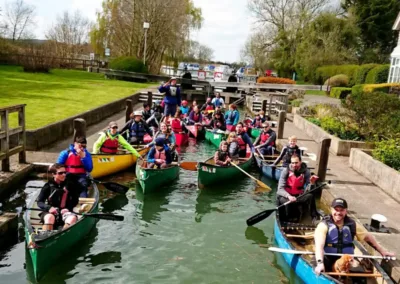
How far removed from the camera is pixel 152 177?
35.8 ft

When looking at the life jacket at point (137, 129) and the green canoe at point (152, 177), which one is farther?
the life jacket at point (137, 129)

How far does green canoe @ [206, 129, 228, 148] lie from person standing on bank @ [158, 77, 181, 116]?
1.90 meters

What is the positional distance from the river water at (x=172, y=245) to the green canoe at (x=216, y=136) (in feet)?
21.0

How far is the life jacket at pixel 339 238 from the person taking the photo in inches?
251

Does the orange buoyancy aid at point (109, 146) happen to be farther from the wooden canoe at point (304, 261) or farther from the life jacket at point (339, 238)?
the life jacket at point (339, 238)

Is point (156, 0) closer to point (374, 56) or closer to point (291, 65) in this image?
point (291, 65)

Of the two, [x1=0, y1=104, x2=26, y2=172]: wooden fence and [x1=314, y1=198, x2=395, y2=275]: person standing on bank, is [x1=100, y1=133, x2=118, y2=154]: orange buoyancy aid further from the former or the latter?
[x1=314, y1=198, x2=395, y2=275]: person standing on bank

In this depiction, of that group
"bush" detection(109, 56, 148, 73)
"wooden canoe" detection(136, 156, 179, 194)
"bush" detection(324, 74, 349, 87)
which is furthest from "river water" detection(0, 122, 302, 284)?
"bush" detection(109, 56, 148, 73)

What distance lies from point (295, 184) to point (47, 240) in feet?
16.8

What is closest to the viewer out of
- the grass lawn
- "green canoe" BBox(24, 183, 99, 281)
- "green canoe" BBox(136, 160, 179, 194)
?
"green canoe" BBox(24, 183, 99, 281)

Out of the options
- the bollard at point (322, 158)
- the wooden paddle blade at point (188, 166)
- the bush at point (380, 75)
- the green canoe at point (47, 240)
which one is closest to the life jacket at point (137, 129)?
the wooden paddle blade at point (188, 166)

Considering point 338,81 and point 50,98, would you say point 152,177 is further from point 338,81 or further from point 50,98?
point 338,81

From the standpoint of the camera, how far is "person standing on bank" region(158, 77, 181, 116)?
60.9 ft

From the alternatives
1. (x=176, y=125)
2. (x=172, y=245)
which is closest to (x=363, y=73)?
(x=176, y=125)
